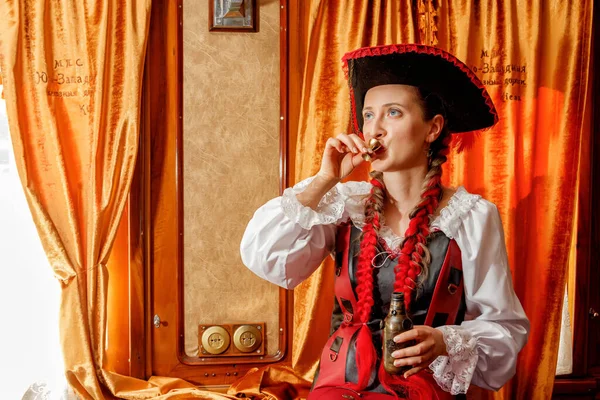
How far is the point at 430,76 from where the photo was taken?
5.31ft

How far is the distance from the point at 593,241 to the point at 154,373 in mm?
2012

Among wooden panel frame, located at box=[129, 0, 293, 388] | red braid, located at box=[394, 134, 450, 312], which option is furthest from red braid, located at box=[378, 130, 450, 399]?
wooden panel frame, located at box=[129, 0, 293, 388]

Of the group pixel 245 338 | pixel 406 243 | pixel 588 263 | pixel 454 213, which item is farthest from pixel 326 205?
pixel 588 263

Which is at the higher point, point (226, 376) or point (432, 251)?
point (432, 251)

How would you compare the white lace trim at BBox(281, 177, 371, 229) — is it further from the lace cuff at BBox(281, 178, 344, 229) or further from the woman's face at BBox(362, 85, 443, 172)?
the woman's face at BBox(362, 85, 443, 172)

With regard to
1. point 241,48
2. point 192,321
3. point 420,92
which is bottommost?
point 192,321

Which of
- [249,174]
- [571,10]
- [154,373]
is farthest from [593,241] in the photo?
[154,373]

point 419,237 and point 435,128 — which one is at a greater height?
point 435,128

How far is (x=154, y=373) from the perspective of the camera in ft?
8.55

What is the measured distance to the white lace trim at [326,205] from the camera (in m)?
1.60

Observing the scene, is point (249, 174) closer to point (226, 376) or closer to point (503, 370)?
point (226, 376)

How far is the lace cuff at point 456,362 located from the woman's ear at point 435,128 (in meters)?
0.51

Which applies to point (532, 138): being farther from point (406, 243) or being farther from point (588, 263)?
point (406, 243)

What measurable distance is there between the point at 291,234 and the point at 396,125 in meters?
0.40
